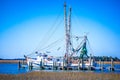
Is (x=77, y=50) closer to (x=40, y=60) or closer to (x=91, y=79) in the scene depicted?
(x=40, y=60)

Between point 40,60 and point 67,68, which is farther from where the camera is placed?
point 40,60

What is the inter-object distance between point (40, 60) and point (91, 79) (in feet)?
118

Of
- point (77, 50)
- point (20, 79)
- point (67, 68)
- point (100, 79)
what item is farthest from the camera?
point (77, 50)

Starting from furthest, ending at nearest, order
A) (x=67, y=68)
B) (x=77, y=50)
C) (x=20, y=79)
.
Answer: (x=77, y=50)
(x=67, y=68)
(x=20, y=79)

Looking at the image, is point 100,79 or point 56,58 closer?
point 100,79

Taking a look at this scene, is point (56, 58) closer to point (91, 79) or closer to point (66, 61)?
point (66, 61)

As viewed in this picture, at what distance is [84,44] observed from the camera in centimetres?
7325

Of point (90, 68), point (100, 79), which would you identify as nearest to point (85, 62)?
point (90, 68)

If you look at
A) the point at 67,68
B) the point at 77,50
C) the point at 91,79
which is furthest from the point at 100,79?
the point at 77,50

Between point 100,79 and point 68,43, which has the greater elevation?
point 68,43

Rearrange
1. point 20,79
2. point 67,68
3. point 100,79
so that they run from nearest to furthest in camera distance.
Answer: point 20,79, point 100,79, point 67,68

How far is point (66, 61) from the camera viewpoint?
7000 centimetres

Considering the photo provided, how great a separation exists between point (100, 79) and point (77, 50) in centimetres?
3436

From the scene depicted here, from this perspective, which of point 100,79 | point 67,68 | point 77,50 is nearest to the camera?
point 100,79
